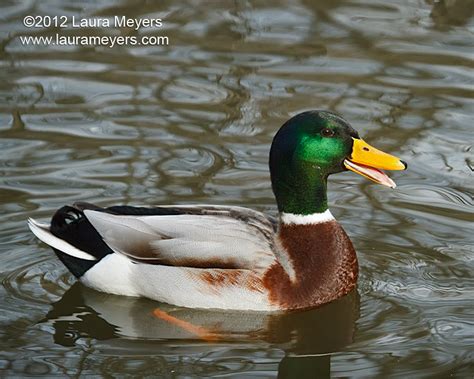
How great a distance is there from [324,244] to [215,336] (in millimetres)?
907

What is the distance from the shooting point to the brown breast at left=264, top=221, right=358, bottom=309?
7.27 meters

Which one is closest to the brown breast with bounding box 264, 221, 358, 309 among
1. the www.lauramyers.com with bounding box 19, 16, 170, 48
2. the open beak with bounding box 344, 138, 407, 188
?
the open beak with bounding box 344, 138, 407, 188

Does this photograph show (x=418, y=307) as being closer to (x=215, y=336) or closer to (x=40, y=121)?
(x=215, y=336)

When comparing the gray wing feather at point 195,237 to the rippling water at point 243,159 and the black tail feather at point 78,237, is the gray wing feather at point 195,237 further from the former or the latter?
the rippling water at point 243,159

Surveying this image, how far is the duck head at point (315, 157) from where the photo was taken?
24.0 feet

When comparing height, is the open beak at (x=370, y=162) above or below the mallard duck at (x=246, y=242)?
above

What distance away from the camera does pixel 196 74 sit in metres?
11.0

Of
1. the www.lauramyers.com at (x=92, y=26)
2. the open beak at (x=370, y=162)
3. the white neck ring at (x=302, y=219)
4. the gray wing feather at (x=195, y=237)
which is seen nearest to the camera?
the gray wing feather at (x=195, y=237)

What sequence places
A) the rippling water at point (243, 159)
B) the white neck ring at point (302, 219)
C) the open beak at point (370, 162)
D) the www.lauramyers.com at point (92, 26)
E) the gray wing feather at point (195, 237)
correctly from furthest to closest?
1. the www.lauramyers.com at point (92, 26)
2. the white neck ring at point (302, 219)
3. the open beak at point (370, 162)
4. the gray wing feather at point (195, 237)
5. the rippling water at point (243, 159)

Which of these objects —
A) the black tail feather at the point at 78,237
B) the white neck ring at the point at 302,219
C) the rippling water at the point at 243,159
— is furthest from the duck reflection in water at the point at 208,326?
the white neck ring at the point at 302,219

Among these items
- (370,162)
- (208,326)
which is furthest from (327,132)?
(208,326)

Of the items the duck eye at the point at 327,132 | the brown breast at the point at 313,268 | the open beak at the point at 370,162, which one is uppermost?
the duck eye at the point at 327,132

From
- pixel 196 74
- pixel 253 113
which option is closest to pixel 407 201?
pixel 253 113

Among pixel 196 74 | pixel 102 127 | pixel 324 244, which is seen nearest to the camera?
pixel 324 244
